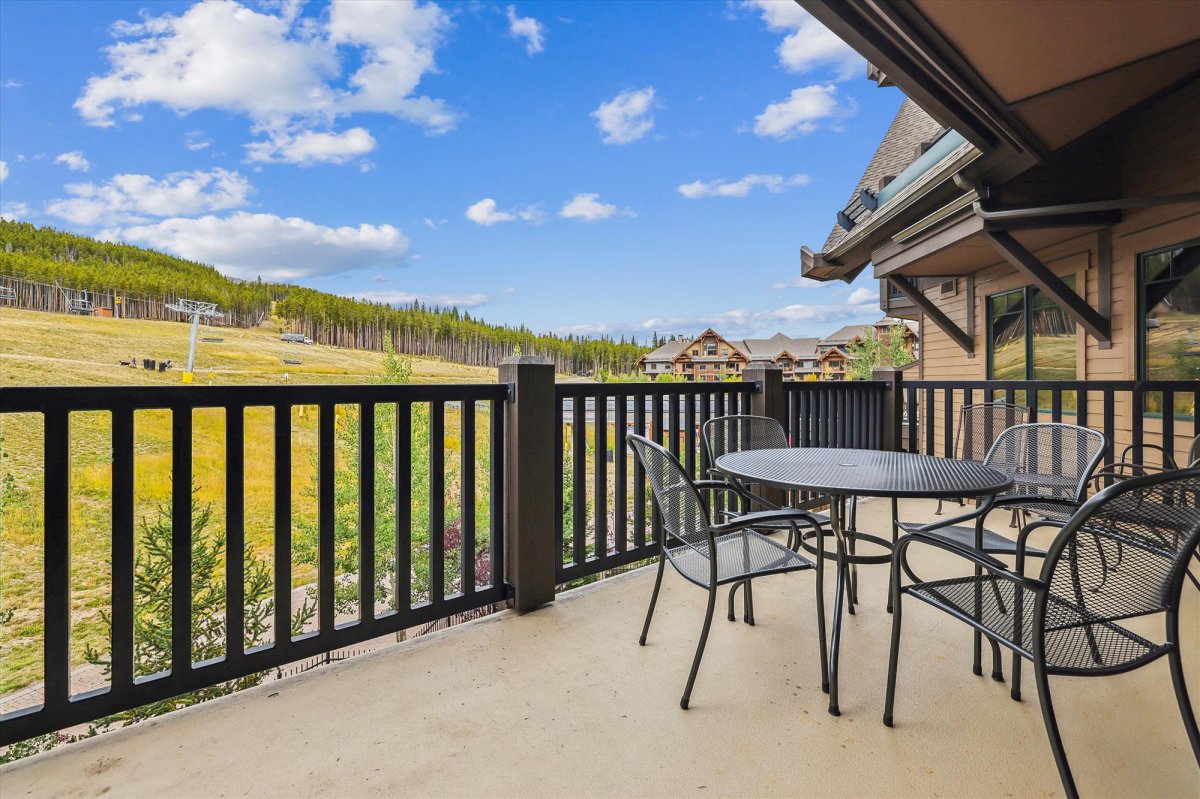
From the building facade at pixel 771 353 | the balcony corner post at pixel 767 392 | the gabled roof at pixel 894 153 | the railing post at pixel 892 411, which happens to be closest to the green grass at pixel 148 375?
the balcony corner post at pixel 767 392

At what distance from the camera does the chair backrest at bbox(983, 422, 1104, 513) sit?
2.63m

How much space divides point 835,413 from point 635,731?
128 inches

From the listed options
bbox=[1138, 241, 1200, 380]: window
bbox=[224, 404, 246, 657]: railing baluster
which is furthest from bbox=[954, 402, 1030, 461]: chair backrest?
bbox=[224, 404, 246, 657]: railing baluster

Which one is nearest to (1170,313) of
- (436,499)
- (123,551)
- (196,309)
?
(436,499)

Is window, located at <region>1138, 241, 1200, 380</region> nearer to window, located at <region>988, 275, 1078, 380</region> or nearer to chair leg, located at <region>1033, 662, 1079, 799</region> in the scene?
window, located at <region>988, 275, 1078, 380</region>

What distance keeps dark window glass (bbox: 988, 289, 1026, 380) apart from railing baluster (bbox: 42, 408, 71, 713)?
24.3 feet

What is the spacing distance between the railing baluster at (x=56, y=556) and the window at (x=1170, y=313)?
19.9 feet

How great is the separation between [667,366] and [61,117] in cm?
1905

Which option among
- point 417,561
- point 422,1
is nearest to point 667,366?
point 422,1

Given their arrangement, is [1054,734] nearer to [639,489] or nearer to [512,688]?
[512,688]

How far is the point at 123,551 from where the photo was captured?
65.1 inches

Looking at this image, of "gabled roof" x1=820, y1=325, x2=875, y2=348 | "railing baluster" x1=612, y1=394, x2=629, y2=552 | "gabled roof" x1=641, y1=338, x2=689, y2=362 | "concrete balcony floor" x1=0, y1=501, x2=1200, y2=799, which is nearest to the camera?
"concrete balcony floor" x1=0, y1=501, x2=1200, y2=799

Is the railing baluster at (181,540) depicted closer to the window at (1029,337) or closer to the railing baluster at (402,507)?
the railing baluster at (402,507)

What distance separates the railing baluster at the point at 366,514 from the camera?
209 cm
